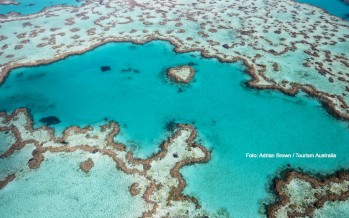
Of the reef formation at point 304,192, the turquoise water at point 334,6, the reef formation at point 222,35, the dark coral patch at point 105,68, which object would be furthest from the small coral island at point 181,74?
the turquoise water at point 334,6

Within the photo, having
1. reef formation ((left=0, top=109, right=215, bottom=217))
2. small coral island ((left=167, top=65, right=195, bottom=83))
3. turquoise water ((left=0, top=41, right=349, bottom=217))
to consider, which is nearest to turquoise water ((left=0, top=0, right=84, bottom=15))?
turquoise water ((left=0, top=41, right=349, bottom=217))

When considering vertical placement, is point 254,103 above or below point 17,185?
above

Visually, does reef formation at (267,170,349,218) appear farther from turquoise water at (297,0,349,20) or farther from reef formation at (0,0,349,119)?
turquoise water at (297,0,349,20)

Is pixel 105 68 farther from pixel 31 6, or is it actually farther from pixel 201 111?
pixel 31 6

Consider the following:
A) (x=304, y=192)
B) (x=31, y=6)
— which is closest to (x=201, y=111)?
(x=304, y=192)

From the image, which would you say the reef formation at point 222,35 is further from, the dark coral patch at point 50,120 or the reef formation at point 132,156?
the reef formation at point 132,156

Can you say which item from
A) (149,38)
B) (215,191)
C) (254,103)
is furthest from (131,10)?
(215,191)

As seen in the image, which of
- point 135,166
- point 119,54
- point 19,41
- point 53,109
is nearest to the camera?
point 135,166

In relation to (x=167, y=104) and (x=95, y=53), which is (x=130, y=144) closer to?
(x=167, y=104)
